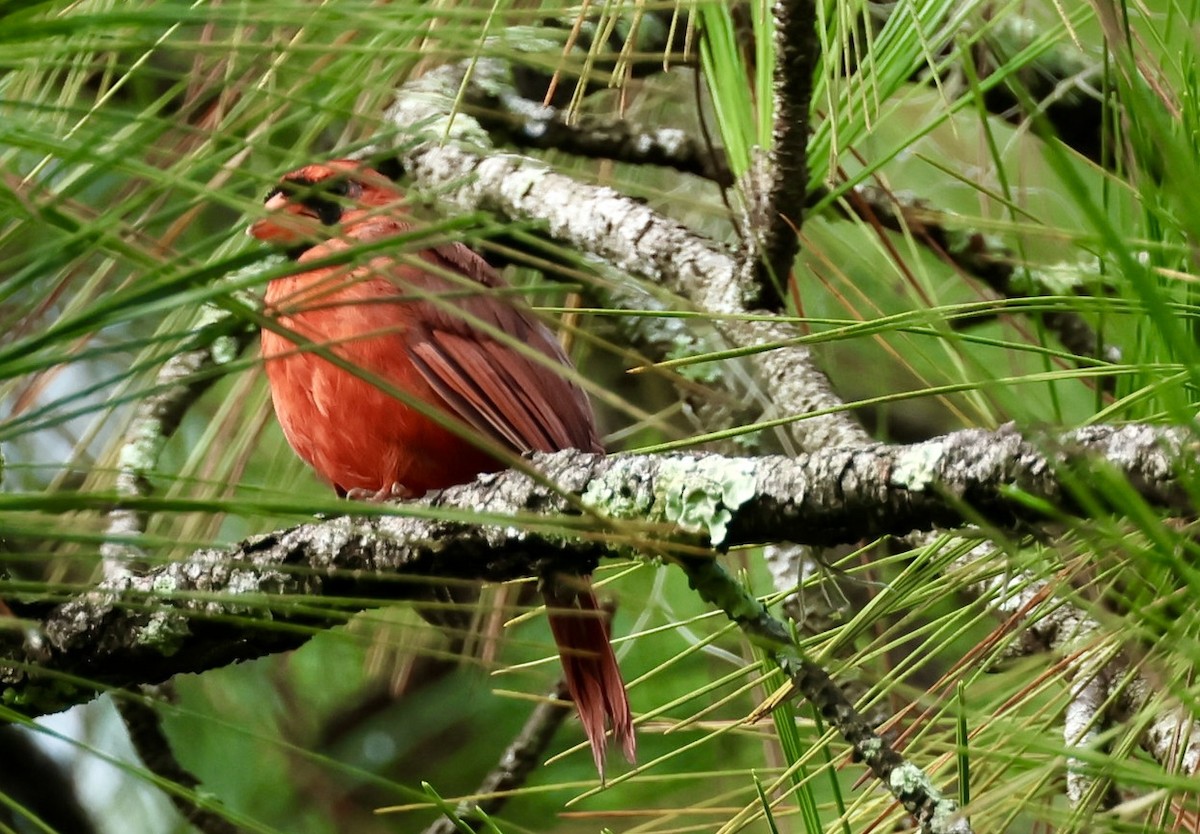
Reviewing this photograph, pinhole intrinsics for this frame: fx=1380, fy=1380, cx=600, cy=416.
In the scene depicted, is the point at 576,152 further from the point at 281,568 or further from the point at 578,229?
the point at 281,568

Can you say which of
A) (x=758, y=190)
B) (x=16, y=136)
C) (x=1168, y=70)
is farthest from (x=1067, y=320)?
(x=16, y=136)

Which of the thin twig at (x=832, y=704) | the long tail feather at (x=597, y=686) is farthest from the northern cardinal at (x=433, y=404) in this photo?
the thin twig at (x=832, y=704)

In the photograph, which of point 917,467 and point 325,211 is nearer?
point 917,467

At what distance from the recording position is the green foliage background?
0.97 metres

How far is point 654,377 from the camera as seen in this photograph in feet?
10.8

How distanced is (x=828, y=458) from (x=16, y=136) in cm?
76

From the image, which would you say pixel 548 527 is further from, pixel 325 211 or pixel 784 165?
pixel 325 211

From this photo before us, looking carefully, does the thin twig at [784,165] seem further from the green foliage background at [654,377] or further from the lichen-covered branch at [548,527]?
the lichen-covered branch at [548,527]

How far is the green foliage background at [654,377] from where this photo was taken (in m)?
0.97

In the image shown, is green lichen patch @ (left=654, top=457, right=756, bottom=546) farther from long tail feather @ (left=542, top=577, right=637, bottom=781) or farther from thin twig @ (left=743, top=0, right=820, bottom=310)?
long tail feather @ (left=542, top=577, right=637, bottom=781)

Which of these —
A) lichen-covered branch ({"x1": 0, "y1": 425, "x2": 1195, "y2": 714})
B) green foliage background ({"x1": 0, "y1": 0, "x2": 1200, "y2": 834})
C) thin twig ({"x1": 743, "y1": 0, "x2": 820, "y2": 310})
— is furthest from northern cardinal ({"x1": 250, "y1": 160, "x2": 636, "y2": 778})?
lichen-covered branch ({"x1": 0, "y1": 425, "x2": 1195, "y2": 714})

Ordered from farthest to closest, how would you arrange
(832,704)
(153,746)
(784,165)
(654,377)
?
(654,377)
(153,746)
(784,165)
(832,704)

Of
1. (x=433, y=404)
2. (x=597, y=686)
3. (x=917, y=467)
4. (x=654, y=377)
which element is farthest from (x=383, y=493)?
(x=917, y=467)

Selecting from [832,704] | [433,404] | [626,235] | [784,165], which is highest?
[784,165]
